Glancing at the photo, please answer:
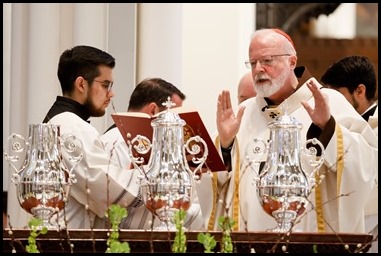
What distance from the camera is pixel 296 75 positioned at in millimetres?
8648

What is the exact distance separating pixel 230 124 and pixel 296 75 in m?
0.62

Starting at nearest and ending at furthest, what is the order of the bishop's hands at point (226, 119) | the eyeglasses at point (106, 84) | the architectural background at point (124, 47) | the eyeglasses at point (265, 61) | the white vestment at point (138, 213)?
the bishop's hands at point (226, 119)
the white vestment at point (138, 213)
the eyeglasses at point (265, 61)
the eyeglasses at point (106, 84)
the architectural background at point (124, 47)

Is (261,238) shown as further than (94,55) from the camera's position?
No

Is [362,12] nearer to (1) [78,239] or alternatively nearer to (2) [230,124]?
(2) [230,124]

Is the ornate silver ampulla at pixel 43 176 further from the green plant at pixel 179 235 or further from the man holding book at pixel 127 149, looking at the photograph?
the green plant at pixel 179 235

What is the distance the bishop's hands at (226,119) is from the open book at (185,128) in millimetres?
192

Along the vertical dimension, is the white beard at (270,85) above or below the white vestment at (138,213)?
above

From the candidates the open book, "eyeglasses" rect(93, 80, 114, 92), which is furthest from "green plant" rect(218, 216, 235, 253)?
A: "eyeglasses" rect(93, 80, 114, 92)

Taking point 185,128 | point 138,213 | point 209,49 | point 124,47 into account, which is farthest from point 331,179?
point 209,49

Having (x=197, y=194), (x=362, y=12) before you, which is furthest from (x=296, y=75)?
(x=362, y=12)

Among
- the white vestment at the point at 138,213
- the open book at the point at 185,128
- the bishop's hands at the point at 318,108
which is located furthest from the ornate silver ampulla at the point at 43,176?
the bishop's hands at the point at 318,108

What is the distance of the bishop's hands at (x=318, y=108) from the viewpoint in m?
7.88

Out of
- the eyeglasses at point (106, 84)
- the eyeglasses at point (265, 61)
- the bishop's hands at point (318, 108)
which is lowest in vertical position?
the bishop's hands at point (318, 108)

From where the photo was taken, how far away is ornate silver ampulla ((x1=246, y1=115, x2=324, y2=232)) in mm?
7395
